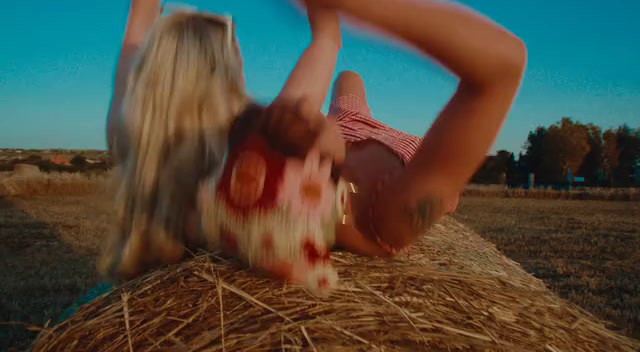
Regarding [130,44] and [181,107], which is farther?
[130,44]

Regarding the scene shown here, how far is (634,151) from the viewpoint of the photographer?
95.3 ft

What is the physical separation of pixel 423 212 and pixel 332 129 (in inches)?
10.3

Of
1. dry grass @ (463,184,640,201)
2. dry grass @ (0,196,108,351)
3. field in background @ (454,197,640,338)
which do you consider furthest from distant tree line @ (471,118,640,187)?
dry grass @ (0,196,108,351)

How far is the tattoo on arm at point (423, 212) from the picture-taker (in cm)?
88

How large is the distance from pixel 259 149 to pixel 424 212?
1.21 ft

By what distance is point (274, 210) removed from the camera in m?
0.84

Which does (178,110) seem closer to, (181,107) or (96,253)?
(181,107)

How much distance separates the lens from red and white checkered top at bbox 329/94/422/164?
1351 millimetres

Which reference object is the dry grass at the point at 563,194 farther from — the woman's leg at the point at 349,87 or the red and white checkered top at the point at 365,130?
the red and white checkered top at the point at 365,130

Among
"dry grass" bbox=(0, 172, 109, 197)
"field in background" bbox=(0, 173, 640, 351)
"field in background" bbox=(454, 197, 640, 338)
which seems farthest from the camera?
"dry grass" bbox=(0, 172, 109, 197)

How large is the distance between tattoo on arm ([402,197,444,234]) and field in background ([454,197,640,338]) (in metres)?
0.83

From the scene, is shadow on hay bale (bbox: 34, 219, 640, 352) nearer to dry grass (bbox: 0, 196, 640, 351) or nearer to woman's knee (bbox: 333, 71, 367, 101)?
dry grass (bbox: 0, 196, 640, 351)

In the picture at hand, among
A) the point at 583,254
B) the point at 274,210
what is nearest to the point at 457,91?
the point at 274,210

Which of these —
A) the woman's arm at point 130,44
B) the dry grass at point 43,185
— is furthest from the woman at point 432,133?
the dry grass at point 43,185
